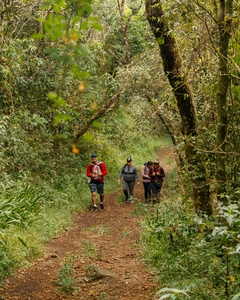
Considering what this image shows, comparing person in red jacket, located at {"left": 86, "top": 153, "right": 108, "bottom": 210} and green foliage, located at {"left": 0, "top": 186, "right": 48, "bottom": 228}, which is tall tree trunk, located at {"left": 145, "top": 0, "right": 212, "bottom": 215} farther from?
person in red jacket, located at {"left": 86, "top": 153, "right": 108, "bottom": 210}

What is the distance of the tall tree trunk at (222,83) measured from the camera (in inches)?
229

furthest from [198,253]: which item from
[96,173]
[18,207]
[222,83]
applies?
[96,173]

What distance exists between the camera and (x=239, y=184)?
6711 millimetres

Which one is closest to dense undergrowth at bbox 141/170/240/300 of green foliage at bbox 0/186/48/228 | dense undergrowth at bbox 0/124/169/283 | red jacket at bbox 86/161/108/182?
dense undergrowth at bbox 0/124/169/283

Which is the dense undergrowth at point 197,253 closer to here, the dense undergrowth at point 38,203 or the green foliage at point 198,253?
the green foliage at point 198,253

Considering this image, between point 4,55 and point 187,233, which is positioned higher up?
point 4,55

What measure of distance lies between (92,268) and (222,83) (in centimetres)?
358

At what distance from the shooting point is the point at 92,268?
732 cm

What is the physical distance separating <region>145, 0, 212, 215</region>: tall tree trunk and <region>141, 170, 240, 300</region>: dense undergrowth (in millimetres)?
525

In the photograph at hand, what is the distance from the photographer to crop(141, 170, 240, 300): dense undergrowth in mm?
4540

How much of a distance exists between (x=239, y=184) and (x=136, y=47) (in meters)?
14.3

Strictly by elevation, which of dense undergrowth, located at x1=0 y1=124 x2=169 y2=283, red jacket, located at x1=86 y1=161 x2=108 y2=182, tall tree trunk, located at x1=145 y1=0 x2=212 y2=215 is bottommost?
dense undergrowth, located at x1=0 y1=124 x2=169 y2=283

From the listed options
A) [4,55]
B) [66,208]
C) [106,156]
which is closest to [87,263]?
[66,208]

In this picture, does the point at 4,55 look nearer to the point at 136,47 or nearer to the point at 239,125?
the point at 239,125
